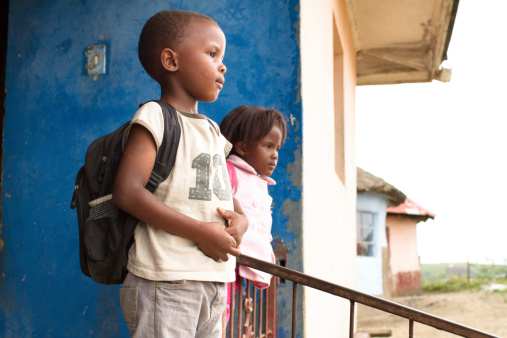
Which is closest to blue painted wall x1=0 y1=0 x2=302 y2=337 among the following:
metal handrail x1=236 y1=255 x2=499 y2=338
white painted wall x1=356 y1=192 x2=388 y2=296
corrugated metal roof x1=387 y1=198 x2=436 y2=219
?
metal handrail x1=236 y1=255 x2=499 y2=338

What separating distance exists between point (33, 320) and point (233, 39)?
2103 millimetres

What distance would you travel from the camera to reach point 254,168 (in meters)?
2.72

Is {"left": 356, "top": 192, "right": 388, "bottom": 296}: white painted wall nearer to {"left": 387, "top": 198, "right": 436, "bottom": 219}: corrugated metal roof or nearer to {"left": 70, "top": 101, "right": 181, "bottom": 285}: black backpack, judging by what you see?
{"left": 387, "top": 198, "right": 436, "bottom": 219}: corrugated metal roof

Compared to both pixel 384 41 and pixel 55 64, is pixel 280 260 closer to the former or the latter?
pixel 55 64

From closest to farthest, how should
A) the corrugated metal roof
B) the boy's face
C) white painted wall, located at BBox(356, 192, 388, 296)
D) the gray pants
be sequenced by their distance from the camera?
1. the gray pants
2. the boy's face
3. white painted wall, located at BBox(356, 192, 388, 296)
4. the corrugated metal roof

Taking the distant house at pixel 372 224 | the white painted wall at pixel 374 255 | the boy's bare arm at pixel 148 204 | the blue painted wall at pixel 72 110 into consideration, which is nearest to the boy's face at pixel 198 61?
the boy's bare arm at pixel 148 204

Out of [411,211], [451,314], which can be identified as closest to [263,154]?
[451,314]

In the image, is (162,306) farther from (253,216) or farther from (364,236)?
(364,236)

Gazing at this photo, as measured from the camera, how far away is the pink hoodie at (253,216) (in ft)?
8.18

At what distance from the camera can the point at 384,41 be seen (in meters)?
6.79

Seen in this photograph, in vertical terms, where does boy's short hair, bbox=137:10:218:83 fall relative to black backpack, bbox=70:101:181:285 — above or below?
above

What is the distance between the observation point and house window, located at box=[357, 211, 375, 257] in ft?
52.6

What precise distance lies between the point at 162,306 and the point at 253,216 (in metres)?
0.96

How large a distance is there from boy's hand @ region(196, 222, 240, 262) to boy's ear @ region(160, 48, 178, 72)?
538 mm
